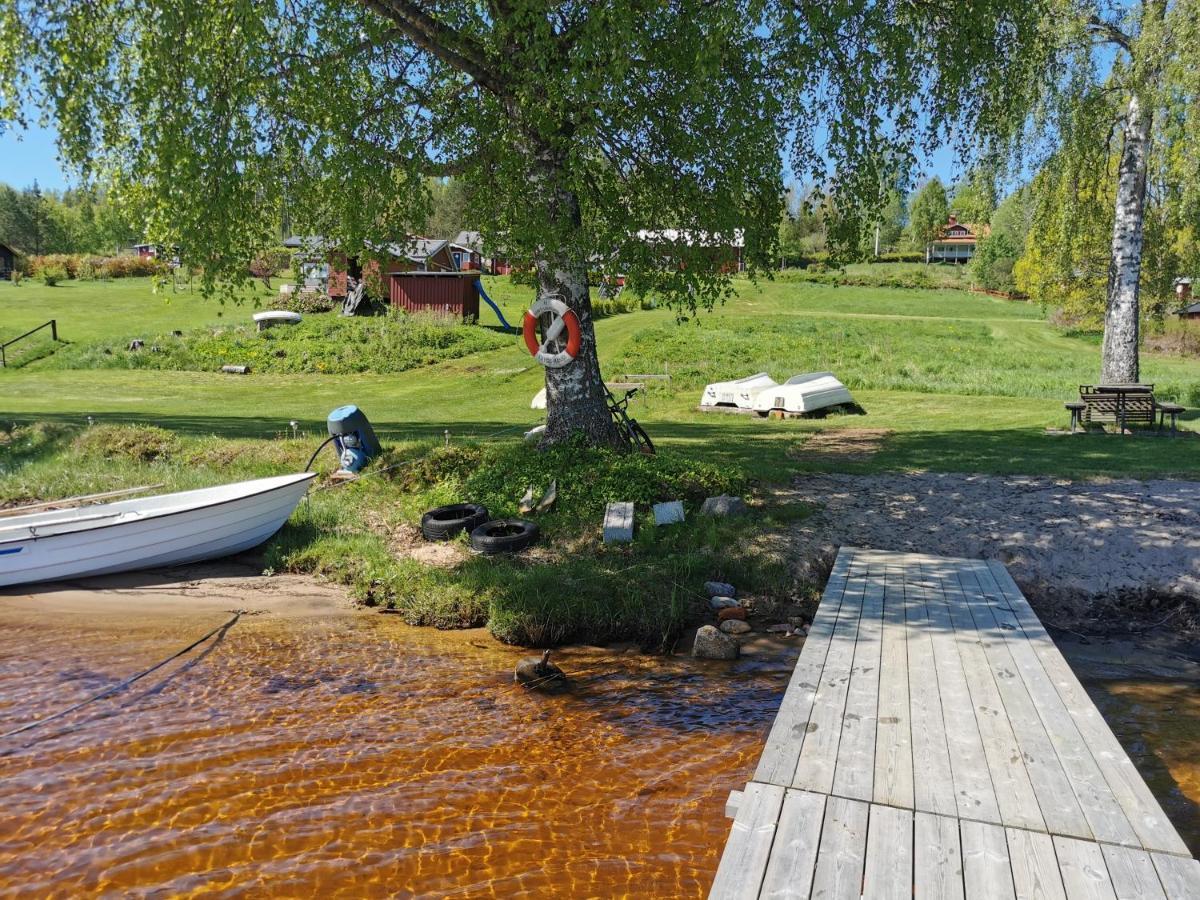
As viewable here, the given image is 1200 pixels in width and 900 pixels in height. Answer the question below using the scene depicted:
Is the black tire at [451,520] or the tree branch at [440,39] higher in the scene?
the tree branch at [440,39]

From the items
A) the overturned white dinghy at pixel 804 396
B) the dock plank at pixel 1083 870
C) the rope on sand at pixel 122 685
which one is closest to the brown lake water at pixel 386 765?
the rope on sand at pixel 122 685

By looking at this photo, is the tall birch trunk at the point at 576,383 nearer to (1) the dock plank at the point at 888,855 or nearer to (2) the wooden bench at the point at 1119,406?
(1) the dock plank at the point at 888,855

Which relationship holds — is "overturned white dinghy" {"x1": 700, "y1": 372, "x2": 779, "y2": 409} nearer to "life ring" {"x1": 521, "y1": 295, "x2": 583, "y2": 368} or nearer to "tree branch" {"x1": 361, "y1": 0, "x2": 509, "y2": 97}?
"life ring" {"x1": 521, "y1": 295, "x2": 583, "y2": 368}

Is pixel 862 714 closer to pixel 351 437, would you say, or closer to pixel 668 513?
pixel 668 513

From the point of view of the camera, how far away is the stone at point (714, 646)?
8367 millimetres

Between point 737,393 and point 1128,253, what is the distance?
349 inches

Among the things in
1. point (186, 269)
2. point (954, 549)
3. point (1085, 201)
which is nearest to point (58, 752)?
point (186, 269)

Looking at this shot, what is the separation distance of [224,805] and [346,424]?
8.40 m

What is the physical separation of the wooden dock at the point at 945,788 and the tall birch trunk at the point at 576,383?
6.16 meters

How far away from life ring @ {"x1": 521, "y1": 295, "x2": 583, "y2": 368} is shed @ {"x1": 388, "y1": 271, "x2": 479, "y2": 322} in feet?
96.1

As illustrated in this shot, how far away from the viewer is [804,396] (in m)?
20.5

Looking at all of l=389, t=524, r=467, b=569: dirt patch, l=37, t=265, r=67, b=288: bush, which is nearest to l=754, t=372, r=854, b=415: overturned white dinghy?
l=389, t=524, r=467, b=569: dirt patch

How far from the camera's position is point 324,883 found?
5.11 meters

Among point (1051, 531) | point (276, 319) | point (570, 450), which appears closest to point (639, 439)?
point (570, 450)
